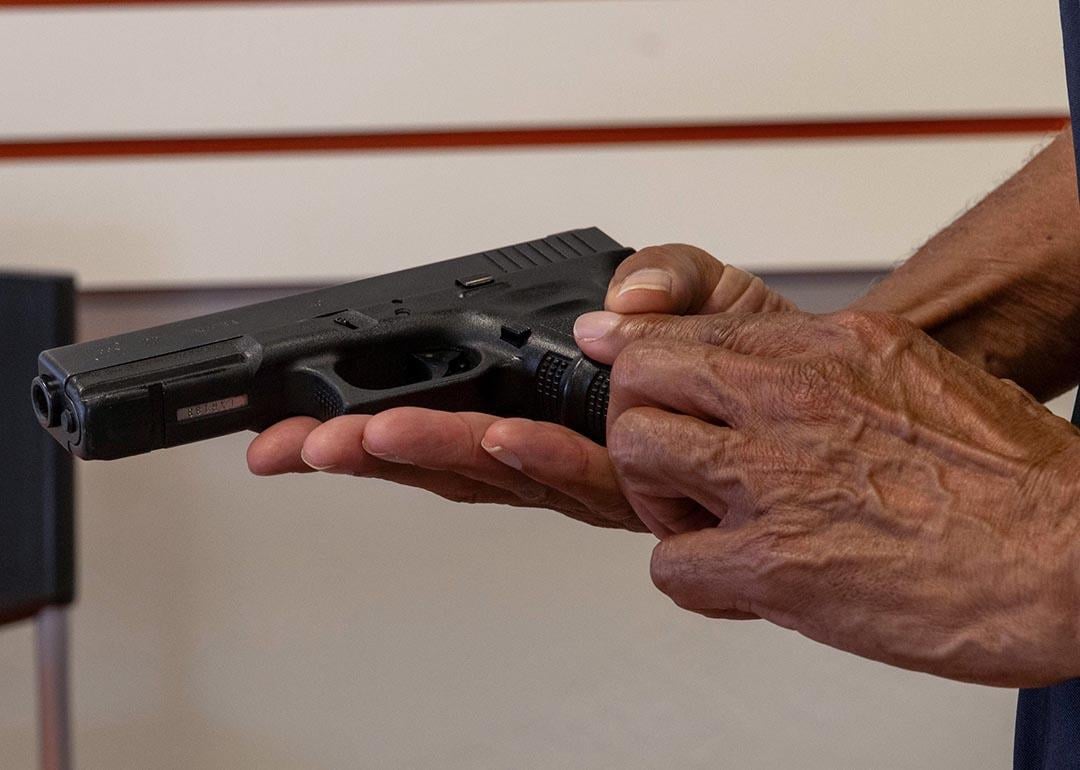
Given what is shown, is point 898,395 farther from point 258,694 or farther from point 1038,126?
point 258,694

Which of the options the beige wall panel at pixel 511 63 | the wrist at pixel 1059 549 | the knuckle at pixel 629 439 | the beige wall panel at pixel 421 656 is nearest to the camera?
the wrist at pixel 1059 549

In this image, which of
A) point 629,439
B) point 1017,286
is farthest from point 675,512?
point 1017,286

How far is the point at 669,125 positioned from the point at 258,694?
0.75m

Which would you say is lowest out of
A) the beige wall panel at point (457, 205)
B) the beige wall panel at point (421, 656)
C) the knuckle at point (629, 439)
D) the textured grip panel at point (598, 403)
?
the beige wall panel at point (421, 656)

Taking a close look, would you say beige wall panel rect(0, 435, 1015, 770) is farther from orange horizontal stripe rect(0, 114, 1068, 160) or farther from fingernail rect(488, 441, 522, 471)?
fingernail rect(488, 441, 522, 471)

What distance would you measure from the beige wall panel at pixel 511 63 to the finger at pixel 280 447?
0.65 metres

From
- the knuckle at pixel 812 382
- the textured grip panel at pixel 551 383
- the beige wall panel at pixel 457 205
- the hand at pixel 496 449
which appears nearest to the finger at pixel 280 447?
the hand at pixel 496 449

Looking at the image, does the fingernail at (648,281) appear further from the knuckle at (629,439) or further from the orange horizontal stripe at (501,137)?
the orange horizontal stripe at (501,137)

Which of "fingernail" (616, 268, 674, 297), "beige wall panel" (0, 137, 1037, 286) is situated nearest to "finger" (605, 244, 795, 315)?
"fingernail" (616, 268, 674, 297)

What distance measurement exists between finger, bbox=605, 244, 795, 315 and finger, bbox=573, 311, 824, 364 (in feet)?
0.07

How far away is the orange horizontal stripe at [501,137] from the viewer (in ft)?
3.93

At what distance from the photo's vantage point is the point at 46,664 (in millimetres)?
1170

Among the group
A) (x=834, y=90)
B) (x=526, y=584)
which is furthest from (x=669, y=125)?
(x=526, y=584)

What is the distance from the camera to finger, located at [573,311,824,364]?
1.65 ft
